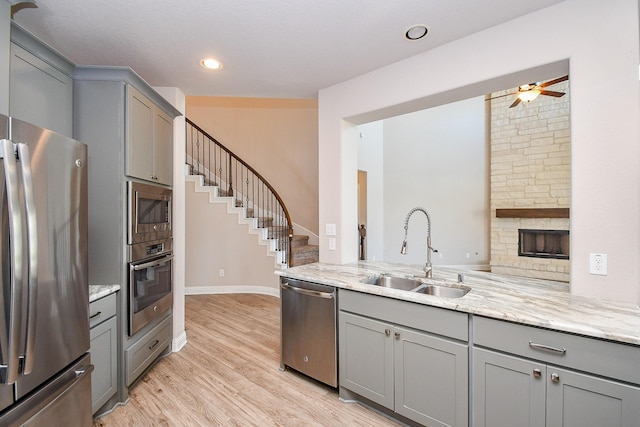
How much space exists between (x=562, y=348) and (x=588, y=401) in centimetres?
23

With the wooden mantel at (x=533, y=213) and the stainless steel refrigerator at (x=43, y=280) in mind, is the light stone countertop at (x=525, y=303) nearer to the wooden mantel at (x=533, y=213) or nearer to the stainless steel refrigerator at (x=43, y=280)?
the stainless steel refrigerator at (x=43, y=280)

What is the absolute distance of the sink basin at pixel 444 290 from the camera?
2016 millimetres

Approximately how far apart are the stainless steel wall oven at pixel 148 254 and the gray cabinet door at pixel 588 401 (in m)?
2.64

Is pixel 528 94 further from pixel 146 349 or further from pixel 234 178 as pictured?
pixel 146 349

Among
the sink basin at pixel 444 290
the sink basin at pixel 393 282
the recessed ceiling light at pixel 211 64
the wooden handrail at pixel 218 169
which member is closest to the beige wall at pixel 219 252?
the wooden handrail at pixel 218 169

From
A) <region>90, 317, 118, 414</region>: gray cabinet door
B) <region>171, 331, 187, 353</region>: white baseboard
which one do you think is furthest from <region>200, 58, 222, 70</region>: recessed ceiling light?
<region>171, 331, 187, 353</region>: white baseboard

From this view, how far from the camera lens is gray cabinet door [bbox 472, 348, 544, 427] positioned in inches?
55.4

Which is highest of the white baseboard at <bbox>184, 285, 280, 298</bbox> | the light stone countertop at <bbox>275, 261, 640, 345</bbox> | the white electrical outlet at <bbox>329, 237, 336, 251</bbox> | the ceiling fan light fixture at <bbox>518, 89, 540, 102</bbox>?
the ceiling fan light fixture at <bbox>518, 89, 540, 102</bbox>

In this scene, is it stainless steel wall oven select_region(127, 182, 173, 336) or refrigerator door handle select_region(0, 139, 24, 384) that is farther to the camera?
stainless steel wall oven select_region(127, 182, 173, 336)

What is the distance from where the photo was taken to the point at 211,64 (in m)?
2.49

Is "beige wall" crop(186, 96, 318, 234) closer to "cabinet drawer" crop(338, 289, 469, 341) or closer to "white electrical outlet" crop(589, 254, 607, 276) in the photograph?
"cabinet drawer" crop(338, 289, 469, 341)

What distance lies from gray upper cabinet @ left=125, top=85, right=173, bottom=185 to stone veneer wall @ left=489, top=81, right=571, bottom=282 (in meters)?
6.73

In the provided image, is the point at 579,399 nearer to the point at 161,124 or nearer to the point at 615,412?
the point at 615,412

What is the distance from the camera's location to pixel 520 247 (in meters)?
6.30
